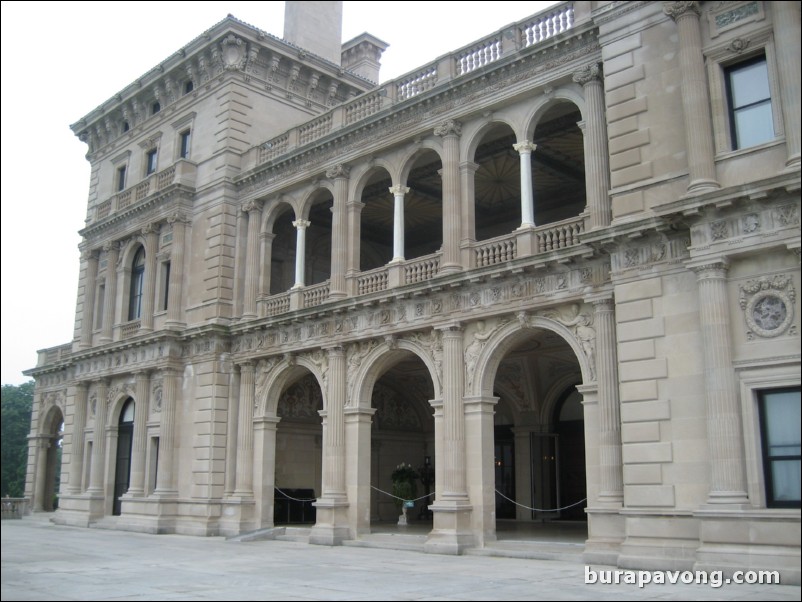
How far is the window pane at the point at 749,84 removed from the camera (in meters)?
16.1

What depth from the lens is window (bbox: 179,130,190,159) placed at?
32.6 metres

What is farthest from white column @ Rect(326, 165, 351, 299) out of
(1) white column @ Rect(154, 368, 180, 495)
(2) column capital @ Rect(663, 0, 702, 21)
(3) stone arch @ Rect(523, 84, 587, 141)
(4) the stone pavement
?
(2) column capital @ Rect(663, 0, 702, 21)

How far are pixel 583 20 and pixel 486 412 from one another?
994cm

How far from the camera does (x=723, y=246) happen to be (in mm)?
15469

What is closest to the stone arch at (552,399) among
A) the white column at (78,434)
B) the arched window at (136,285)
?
the arched window at (136,285)

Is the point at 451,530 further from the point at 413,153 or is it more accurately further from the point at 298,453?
the point at 298,453

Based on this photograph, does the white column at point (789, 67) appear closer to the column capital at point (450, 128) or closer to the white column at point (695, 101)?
the white column at point (695, 101)

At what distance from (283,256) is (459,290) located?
479 inches

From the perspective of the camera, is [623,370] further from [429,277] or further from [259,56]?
[259,56]

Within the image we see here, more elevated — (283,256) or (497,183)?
(497,183)

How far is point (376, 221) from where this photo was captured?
3238 cm

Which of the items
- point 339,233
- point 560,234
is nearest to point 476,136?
point 560,234

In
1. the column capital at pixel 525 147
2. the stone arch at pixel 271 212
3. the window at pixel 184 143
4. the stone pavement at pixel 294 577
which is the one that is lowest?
the stone pavement at pixel 294 577

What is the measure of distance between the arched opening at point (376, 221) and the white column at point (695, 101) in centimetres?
1155
